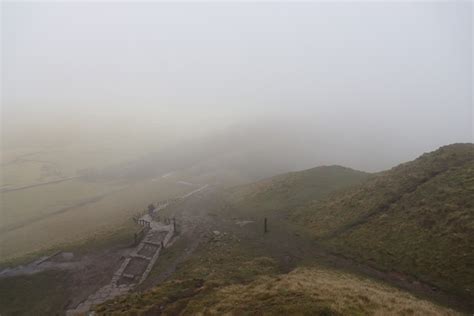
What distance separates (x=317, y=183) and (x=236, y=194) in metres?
18.9

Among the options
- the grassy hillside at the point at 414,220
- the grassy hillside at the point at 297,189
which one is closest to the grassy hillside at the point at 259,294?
the grassy hillside at the point at 414,220

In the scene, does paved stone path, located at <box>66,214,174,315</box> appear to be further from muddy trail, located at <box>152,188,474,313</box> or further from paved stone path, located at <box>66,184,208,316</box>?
muddy trail, located at <box>152,188,474,313</box>

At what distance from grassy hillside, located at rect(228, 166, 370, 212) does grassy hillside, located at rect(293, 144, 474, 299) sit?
4.98 meters

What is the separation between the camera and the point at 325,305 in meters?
19.4

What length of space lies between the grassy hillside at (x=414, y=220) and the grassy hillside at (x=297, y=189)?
4.98m

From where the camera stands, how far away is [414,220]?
36.1 meters

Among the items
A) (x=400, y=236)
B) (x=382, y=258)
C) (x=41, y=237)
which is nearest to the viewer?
(x=382, y=258)

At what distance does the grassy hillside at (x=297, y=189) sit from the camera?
5691cm

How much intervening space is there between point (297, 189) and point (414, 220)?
26924mm

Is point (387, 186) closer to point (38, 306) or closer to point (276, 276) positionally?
point (276, 276)

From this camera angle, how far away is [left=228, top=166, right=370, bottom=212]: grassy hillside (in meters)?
56.9

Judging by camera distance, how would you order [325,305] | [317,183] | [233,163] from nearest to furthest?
[325,305] < [317,183] < [233,163]

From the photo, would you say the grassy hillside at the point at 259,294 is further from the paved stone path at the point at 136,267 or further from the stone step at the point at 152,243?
the stone step at the point at 152,243

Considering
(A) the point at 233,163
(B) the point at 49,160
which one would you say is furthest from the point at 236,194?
(B) the point at 49,160
